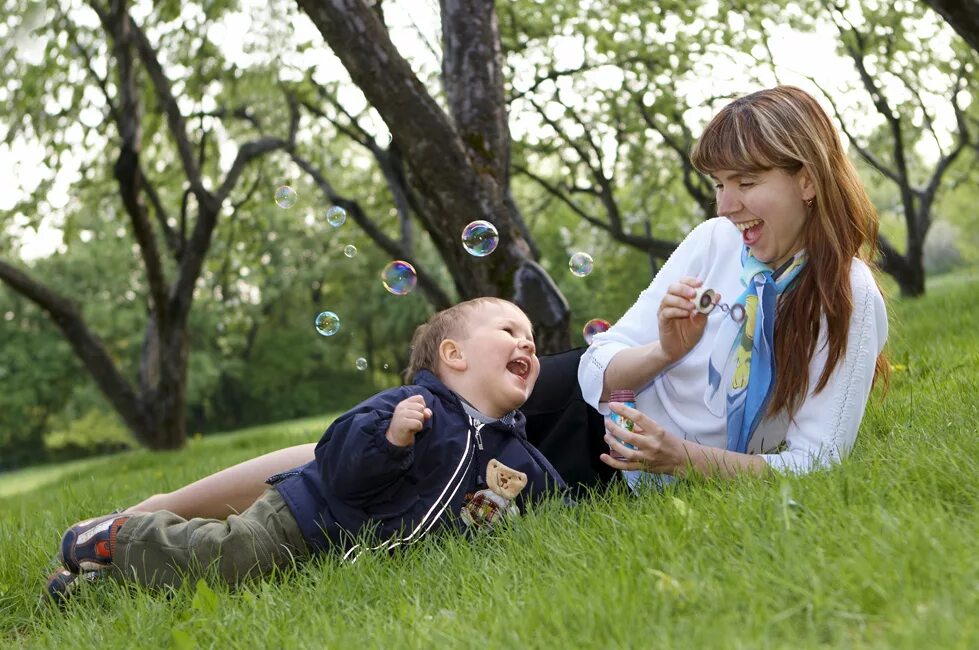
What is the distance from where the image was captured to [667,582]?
2.26 meters

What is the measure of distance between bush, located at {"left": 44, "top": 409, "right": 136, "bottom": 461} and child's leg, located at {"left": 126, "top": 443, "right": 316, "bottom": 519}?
142 ft

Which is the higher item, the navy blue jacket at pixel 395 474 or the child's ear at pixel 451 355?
the child's ear at pixel 451 355

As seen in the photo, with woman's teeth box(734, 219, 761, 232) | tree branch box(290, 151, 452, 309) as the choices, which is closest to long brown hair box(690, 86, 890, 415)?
woman's teeth box(734, 219, 761, 232)

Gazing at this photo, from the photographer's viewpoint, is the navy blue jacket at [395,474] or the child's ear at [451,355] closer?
the navy blue jacket at [395,474]

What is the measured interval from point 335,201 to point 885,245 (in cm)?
825

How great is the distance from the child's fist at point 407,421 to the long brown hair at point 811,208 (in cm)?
119

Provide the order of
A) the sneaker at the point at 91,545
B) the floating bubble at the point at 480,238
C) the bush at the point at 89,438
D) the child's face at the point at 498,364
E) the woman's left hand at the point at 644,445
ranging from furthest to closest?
1. the bush at the point at 89,438
2. the floating bubble at the point at 480,238
3. the child's face at the point at 498,364
4. the sneaker at the point at 91,545
5. the woman's left hand at the point at 644,445

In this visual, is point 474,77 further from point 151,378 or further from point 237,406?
point 237,406

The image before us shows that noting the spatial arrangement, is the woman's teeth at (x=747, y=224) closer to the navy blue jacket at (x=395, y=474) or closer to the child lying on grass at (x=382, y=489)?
the child lying on grass at (x=382, y=489)

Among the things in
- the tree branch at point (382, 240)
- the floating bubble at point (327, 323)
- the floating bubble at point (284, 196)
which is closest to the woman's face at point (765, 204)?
the floating bubble at point (327, 323)

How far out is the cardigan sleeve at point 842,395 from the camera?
3117mm

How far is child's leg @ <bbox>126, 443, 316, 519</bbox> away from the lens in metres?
3.75

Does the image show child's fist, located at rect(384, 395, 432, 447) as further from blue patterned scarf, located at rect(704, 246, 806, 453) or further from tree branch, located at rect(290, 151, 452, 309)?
tree branch, located at rect(290, 151, 452, 309)

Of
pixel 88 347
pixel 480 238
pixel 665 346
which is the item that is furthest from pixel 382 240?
pixel 665 346
